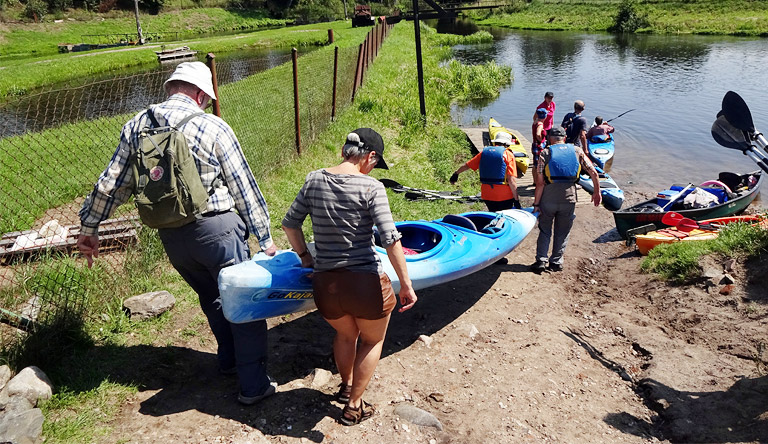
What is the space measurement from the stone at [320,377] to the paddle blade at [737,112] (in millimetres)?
4769

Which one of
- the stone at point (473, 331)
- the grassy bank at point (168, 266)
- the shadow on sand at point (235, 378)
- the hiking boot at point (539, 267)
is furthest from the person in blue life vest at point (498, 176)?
the shadow on sand at point (235, 378)

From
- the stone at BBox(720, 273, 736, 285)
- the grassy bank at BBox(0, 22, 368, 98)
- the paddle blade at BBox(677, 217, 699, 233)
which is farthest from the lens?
the grassy bank at BBox(0, 22, 368, 98)

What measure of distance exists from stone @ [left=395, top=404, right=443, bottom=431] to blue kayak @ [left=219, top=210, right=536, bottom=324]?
97cm

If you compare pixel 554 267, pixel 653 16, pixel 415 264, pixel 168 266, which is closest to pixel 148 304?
pixel 168 266

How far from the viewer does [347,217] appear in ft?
10.3

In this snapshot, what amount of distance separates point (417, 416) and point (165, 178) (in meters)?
2.26

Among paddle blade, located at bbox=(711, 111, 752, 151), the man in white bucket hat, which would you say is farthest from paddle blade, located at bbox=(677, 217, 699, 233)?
the man in white bucket hat

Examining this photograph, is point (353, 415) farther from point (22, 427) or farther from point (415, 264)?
point (22, 427)

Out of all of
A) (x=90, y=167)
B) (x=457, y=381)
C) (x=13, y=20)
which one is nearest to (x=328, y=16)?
(x=13, y=20)

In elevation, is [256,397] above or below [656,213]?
above

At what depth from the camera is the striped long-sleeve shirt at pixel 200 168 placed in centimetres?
326

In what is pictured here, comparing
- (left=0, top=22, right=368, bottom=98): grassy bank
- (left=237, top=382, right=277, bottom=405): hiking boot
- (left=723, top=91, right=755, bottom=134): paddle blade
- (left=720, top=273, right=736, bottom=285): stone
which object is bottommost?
(left=720, top=273, right=736, bottom=285): stone

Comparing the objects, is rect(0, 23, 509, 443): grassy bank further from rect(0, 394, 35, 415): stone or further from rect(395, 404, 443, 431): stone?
rect(395, 404, 443, 431): stone

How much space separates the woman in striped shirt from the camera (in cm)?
312
